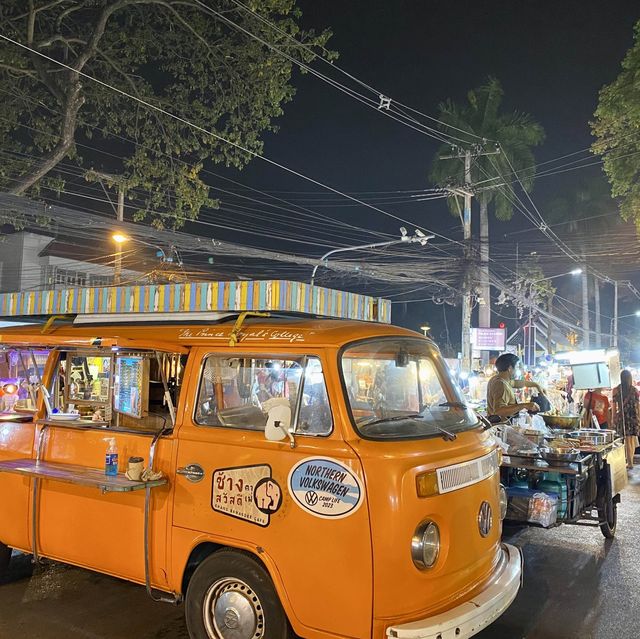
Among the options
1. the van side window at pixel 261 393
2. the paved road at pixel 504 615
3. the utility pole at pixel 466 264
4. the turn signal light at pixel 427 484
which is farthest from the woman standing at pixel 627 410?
the van side window at pixel 261 393

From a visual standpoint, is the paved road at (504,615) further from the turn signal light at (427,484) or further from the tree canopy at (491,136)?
the tree canopy at (491,136)

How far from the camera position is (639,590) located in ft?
16.2

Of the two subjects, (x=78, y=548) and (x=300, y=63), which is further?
(x=300, y=63)

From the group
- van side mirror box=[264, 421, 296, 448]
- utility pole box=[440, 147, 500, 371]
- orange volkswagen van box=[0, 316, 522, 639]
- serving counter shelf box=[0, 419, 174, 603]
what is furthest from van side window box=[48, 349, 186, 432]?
utility pole box=[440, 147, 500, 371]

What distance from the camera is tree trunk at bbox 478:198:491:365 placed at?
62.6 ft

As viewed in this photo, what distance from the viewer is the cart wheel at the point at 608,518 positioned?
20.5ft

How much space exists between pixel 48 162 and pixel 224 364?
32.9 feet

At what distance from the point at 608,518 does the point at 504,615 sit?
257 centimetres

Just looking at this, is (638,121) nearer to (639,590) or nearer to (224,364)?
→ (639,590)

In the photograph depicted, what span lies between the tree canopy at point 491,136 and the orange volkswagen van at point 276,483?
21400mm

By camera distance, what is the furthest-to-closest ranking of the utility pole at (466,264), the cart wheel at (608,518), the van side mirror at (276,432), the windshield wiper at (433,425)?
1. the utility pole at (466,264)
2. the cart wheel at (608,518)
3. the windshield wiper at (433,425)
4. the van side mirror at (276,432)

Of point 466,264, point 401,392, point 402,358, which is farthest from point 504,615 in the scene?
point 466,264

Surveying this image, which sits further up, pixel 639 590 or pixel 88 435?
pixel 88 435

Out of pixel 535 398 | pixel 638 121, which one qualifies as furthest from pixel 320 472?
pixel 638 121
